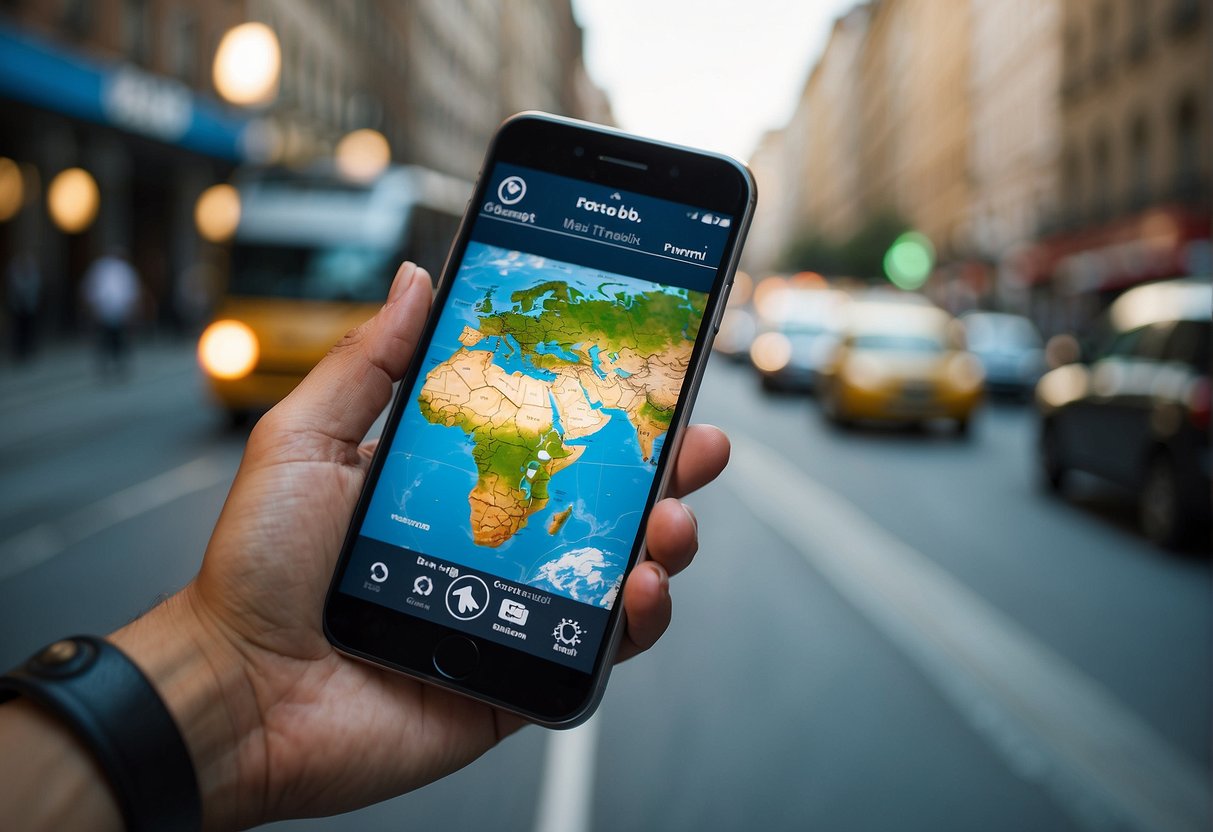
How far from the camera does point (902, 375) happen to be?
61.0 feet

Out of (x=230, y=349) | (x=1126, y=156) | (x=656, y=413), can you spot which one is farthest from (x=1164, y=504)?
(x=1126, y=156)

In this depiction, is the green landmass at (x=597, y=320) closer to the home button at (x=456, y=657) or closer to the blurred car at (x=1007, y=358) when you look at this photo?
the home button at (x=456, y=657)

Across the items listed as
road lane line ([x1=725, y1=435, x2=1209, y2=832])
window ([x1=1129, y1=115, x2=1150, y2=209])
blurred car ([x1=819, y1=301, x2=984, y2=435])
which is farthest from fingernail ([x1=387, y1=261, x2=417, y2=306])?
window ([x1=1129, y1=115, x2=1150, y2=209])

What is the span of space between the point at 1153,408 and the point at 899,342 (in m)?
9.25

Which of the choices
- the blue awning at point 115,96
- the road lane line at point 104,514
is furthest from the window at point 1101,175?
the road lane line at point 104,514

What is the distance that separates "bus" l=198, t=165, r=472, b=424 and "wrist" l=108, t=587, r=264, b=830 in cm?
916

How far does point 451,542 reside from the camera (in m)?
2.06

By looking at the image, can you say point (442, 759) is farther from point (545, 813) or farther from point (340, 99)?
point (340, 99)

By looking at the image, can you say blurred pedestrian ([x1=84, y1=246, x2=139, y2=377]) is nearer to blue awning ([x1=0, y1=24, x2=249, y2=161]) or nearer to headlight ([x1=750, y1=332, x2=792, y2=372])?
blue awning ([x1=0, y1=24, x2=249, y2=161])

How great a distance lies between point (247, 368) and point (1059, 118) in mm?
39287

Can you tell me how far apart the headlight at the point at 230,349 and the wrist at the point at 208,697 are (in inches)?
337

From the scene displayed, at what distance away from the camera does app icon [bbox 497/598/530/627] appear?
6.66 ft

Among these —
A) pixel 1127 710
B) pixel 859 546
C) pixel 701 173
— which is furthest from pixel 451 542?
pixel 859 546

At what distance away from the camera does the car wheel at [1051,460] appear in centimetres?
1302
